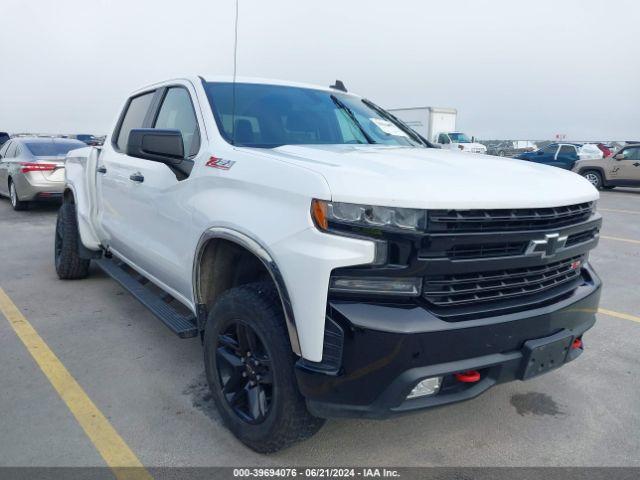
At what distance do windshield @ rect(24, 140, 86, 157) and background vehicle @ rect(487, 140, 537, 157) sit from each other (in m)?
23.7

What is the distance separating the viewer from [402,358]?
6.71 ft

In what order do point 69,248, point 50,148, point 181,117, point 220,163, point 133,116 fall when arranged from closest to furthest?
point 220,163 < point 181,117 < point 133,116 < point 69,248 < point 50,148

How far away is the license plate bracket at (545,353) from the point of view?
229 cm

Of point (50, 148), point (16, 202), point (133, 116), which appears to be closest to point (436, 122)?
point (50, 148)

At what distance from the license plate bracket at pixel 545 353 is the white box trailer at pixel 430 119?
1039 inches

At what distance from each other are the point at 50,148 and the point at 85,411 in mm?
9430

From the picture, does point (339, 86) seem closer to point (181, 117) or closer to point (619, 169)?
point (181, 117)

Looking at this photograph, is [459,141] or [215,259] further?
[459,141]

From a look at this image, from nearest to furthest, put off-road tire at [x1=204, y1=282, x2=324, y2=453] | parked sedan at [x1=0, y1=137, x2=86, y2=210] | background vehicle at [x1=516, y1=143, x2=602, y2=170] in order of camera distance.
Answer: off-road tire at [x1=204, y1=282, x2=324, y2=453] → parked sedan at [x1=0, y1=137, x2=86, y2=210] → background vehicle at [x1=516, y1=143, x2=602, y2=170]

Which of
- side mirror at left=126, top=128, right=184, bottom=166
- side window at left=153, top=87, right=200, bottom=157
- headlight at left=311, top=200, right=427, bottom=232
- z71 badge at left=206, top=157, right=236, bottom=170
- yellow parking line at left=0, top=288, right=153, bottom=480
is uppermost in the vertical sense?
side window at left=153, top=87, right=200, bottom=157

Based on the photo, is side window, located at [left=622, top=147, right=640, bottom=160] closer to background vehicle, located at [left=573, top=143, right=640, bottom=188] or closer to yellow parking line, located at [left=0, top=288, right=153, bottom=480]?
background vehicle, located at [left=573, top=143, right=640, bottom=188]

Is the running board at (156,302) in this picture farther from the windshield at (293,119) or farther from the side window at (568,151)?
the side window at (568,151)

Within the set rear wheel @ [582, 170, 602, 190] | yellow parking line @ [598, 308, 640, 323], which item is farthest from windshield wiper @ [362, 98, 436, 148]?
rear wheel @ [582, 170, 602, 190]

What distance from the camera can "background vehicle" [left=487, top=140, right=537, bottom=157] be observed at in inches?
1173
